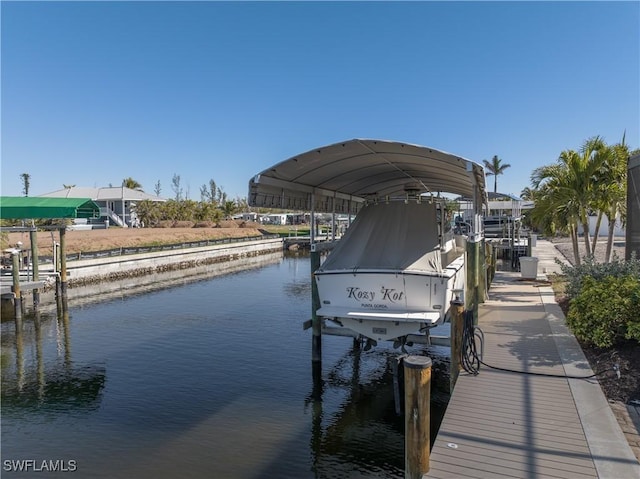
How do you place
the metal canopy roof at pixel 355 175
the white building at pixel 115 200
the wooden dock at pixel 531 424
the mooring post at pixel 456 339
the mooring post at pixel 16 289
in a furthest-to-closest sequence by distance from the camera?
1. the white building at pixel 115 200
2. the mooring post at pixel 16 289
3. the metal canopy roof at pixel 355 175
4. the mooring post at pixel 456 339
5. the wooden dock at pixel 531 424

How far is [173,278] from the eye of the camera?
93.1 feet

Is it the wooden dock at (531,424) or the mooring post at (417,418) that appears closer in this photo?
the wooden dock at (531,424)

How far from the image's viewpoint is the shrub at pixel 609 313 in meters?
7.75

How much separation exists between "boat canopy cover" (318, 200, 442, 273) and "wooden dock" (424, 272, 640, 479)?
84.6 inches

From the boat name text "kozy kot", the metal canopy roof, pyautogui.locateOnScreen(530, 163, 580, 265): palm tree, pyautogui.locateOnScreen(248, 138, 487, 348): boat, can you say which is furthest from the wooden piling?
pyautogui.locateOnScreen(530, 163, 580, 265): palm tree

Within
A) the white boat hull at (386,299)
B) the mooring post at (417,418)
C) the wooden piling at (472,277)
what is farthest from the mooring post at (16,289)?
the mooring post at (417,418)

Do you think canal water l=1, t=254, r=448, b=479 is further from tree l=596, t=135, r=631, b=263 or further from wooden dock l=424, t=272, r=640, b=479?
tree l=596, t=135, r=631, b=263

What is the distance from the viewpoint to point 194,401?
9945 millimetres

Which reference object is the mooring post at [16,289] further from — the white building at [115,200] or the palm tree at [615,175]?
the white building at [115,200]

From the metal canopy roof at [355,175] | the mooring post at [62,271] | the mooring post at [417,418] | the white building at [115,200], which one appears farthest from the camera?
the white building at [115,200]

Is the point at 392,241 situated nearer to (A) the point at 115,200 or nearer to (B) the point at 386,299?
(B) the point at 386,299

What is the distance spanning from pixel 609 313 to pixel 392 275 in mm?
3652

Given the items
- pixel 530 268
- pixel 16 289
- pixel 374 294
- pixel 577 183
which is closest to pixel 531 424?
pixel 374 294

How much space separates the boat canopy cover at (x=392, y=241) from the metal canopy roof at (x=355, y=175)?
1.00 m
